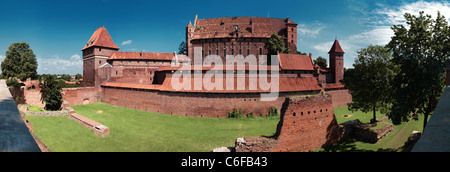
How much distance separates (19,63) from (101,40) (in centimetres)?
1317

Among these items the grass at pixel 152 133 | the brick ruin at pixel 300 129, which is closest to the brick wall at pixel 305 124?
the brick ruin at pixel 300 129

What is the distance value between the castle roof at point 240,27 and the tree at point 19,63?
29897 millimetres

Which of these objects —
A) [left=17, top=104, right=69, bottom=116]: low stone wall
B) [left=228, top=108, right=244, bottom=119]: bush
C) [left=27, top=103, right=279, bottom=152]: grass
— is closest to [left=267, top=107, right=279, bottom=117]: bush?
[left=27, top=103, right=279, bottom=152]: grass

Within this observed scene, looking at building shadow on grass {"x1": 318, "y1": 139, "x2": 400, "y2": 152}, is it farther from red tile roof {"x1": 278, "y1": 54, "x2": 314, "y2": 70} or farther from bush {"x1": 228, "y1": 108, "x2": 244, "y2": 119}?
red tile roof {"x1": 278, "y1": 54, "x2": 314, "y2": 70}

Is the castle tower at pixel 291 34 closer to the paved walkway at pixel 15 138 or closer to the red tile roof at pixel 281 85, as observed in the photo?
the red tile roof at pixel 281 85

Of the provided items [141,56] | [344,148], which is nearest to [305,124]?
[344,148]

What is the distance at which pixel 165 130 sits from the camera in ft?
60.0

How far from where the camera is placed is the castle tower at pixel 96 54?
37.2m

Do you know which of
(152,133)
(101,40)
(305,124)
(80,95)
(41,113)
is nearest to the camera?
(305,124)

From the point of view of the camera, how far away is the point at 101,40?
129 ft

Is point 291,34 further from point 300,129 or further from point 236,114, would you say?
point 300,129
